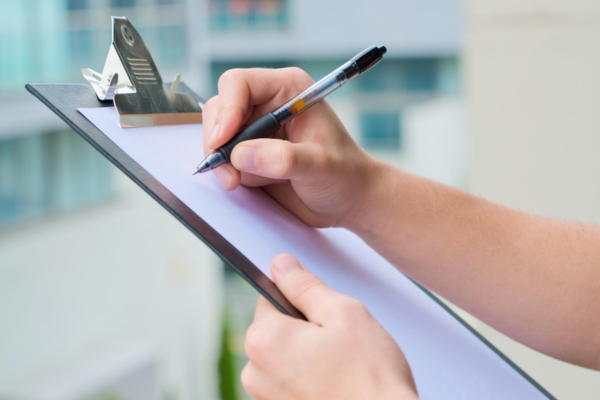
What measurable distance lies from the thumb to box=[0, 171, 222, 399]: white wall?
3220mm

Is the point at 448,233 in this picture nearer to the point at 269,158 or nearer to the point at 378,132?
the point at 269,158

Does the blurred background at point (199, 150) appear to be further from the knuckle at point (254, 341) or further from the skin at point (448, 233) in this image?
the knuckle at point (254, 341)

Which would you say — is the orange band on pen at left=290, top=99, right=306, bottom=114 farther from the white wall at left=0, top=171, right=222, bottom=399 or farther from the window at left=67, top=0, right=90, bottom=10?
the window at left=67, top=0, right=90, bottom=10

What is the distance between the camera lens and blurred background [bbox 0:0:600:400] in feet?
4.41

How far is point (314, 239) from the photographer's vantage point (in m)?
0.52

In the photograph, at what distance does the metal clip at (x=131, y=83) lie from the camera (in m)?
0.47

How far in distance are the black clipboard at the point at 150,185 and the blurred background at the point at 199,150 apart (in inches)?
39.4

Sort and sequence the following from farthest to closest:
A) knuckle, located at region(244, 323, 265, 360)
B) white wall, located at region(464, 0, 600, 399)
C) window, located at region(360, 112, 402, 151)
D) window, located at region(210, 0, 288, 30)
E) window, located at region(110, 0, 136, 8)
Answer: window, located at region(210, 0, 288, 30) < window, located at region(360, 112, 402, 151) < window, located at region(110, 0, 136, 8) < white wall, located at region(464, 0, 600, 399) < knuckle, located at region(244, 323, 265, 360)

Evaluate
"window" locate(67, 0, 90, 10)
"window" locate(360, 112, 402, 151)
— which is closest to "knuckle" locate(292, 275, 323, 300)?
"window" locate(67, 0, 90, 10)

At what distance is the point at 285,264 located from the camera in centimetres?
40

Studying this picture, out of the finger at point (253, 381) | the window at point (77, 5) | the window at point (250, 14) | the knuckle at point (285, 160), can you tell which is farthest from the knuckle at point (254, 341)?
the window at point (250, 14)

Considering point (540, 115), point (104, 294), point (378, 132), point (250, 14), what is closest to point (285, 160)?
point (540, 115)

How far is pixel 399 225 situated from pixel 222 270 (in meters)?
7.56

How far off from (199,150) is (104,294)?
4.78 metres
